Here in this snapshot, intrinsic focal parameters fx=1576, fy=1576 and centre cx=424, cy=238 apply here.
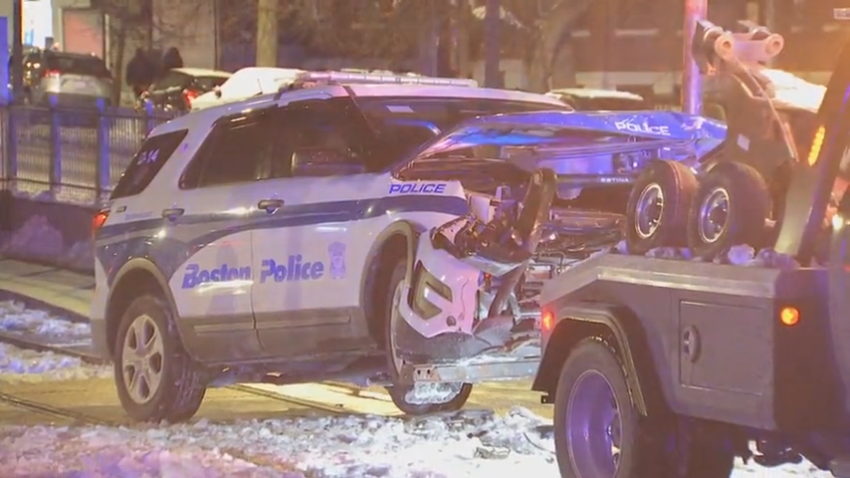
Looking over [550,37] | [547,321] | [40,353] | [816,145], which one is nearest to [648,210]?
[547,321]

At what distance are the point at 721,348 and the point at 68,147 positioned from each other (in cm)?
1660

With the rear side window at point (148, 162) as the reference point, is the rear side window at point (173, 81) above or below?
above

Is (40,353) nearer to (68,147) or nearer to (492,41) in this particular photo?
(492,41)

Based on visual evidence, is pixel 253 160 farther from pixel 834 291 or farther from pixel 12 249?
pixel 12 249

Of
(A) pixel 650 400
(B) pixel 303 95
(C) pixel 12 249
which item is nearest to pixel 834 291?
(A) pixel 650 400

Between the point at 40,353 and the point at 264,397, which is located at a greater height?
the point at 264,397

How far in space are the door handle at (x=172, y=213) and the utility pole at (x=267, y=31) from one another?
65.4 ft

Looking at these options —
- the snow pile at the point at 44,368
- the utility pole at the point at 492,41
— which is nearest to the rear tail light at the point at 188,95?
the utility pole at the point at 492,41

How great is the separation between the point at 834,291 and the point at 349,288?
3.82 meters

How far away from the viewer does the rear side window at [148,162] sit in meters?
10.4

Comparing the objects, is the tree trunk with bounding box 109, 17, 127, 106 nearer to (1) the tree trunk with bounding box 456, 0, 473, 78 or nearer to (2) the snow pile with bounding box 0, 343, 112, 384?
(1) the tree trunk with bounding box 456, 0, 473, 78

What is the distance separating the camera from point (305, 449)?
28.2 feet

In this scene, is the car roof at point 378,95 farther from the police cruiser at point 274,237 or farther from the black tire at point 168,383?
the black tire at point 168,383

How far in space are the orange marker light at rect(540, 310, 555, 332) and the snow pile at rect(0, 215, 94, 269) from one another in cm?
1271
